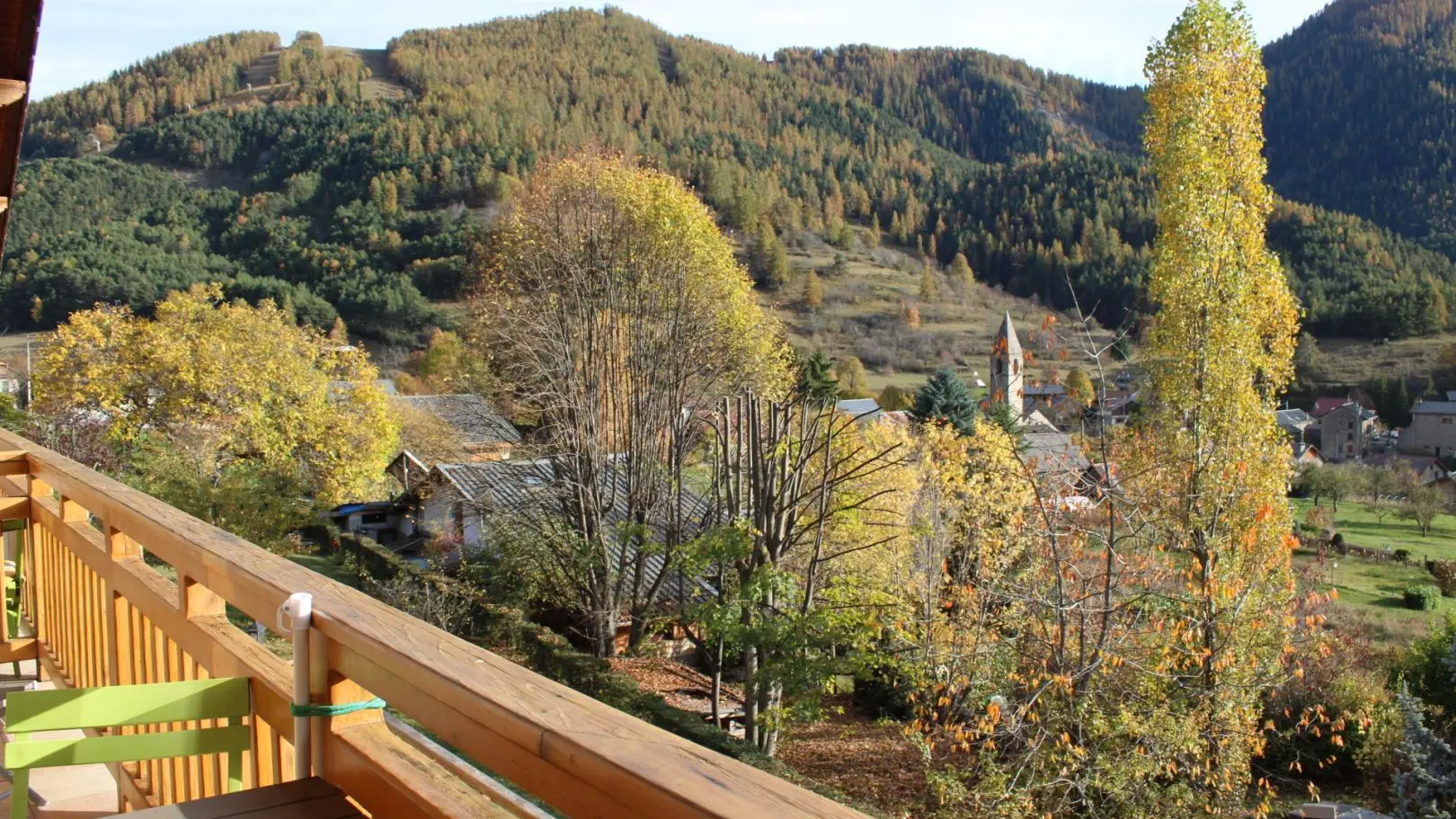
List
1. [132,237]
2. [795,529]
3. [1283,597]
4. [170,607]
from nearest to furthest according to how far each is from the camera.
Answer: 1. [170,607]
2. [1283,597]
3. [795,529]
4. [132,237]

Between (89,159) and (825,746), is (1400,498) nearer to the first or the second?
(825,746)

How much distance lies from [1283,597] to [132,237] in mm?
76210

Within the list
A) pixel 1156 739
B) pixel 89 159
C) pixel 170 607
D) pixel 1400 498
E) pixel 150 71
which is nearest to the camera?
pixel 170 607

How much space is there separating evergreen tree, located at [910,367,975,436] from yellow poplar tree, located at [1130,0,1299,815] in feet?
54.9

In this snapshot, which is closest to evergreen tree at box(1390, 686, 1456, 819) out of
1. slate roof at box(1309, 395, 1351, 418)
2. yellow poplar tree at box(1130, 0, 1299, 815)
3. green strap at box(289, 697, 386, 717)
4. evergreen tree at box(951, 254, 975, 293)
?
yellow poplar tree at box(1130, 0, 1299, 815)

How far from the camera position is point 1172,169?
38.0ft

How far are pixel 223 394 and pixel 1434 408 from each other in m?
71.5

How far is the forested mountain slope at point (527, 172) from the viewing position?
221 feet

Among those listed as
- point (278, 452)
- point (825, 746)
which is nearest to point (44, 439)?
point (278, 452)

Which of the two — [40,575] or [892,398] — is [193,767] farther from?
[892,398]

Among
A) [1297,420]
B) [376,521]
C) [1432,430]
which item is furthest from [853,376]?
[1432,430]

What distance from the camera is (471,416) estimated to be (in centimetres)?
2712

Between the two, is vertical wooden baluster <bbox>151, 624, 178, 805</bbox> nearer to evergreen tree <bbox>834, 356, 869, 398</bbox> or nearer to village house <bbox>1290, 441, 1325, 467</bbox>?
village house <bbox>1290, 441, 1325, 467</bbox>

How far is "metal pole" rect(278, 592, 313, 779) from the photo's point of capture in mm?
1393
